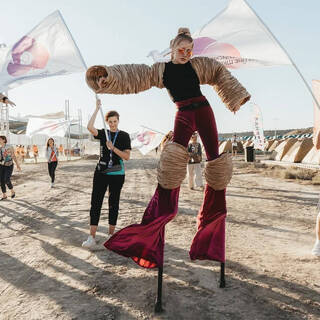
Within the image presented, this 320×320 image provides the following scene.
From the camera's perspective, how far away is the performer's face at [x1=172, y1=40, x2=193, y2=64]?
2.34m

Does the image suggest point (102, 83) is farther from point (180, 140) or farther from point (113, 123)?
point (113, 123)

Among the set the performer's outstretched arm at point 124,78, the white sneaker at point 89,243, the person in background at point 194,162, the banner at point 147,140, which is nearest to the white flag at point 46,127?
the banner at point 147,140

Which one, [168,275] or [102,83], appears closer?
[102,83]

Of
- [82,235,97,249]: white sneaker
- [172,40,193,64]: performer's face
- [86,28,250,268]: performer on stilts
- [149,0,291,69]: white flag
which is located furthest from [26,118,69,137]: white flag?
[172,40,193,64]: performer's face

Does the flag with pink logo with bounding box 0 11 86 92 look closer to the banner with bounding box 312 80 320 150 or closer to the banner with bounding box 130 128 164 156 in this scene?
the banner with bounding box 312 80 320 150

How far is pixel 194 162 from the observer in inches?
335

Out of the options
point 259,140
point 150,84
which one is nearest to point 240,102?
point 150,84

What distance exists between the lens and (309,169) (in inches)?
487

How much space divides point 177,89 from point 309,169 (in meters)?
11.9

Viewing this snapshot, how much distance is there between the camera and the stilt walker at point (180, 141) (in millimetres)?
2242

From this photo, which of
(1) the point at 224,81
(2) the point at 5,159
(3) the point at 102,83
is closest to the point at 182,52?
(1) the point at 224,81

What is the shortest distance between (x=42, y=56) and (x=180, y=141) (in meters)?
2.86

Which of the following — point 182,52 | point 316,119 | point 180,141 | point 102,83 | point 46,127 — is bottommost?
point 180,141

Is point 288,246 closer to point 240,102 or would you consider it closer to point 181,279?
point 181,279
